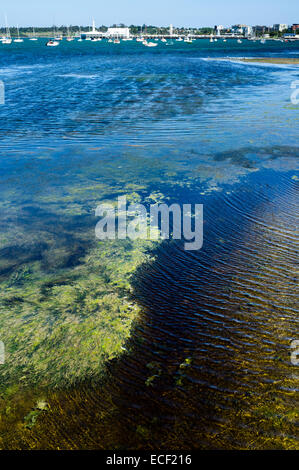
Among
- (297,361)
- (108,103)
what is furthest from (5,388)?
(108,103)

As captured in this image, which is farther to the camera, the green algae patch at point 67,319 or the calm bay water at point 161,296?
the green algae patch at point 67,319

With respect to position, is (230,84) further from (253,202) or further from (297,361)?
(297,361)

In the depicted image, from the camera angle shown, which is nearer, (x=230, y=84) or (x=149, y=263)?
(x=149, y=263)

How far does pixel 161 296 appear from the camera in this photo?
5945 mm

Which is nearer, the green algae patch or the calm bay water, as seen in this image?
the calm bay water

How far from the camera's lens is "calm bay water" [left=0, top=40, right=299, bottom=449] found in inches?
157

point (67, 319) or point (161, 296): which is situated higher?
point (161, 296)

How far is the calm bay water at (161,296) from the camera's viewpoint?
4.00 m

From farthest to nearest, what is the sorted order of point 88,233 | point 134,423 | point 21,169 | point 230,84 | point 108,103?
point 230,84 < point 108,103 < point 21,169 < point 88,233 < point 134,423

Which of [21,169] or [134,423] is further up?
[21,169]

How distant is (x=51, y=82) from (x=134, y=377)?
3350 centimetres

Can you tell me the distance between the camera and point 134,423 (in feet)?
13.0

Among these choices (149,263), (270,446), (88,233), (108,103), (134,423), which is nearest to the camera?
(270,446)

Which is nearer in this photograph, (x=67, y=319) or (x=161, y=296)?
→ (x=67, y=319)
